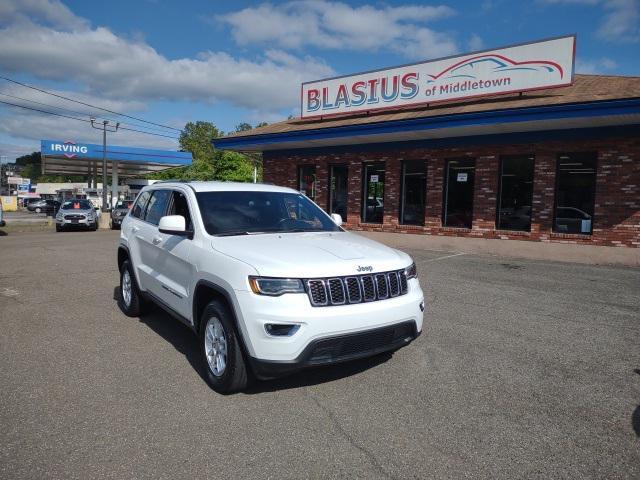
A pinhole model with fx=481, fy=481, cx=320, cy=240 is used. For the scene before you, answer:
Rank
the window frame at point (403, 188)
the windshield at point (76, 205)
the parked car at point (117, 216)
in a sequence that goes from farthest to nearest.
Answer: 1. the parked car at point (117, 216)
2. the windshield at point (76, 205)
3. the window frame at point (403, 188)

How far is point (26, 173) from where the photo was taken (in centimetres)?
15325

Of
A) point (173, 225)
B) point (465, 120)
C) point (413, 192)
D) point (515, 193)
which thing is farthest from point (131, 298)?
point (413, 192)

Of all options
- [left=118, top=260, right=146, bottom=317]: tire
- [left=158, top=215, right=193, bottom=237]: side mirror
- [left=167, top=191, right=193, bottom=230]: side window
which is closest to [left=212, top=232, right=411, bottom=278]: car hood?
[left=158, top=215, right=193, bottom=237]: side mirror

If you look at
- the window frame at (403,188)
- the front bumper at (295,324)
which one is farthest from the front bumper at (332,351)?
the window frame at (403,188)

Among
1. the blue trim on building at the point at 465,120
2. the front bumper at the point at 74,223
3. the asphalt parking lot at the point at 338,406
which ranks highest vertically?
the blue trim on building at the point at 465,120

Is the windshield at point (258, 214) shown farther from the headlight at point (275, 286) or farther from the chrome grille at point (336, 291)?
the chrome grille at point (336, 291)

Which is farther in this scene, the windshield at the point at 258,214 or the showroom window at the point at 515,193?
the showroom window at the point at 515,193

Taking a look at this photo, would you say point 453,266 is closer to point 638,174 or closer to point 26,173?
point 638,174

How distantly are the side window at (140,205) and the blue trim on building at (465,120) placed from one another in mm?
8634

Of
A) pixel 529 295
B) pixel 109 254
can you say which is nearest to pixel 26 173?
pixel 109 254

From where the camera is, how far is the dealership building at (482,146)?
38.3ft

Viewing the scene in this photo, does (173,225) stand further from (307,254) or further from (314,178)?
(314,178)

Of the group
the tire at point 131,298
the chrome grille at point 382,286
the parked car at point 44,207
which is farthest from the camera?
the parked car at point 44,207

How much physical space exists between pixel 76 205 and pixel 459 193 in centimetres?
1964
